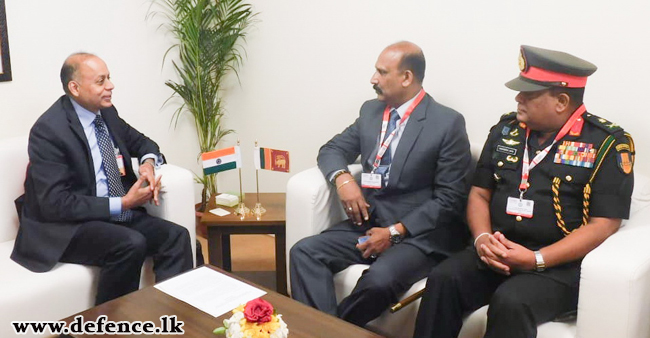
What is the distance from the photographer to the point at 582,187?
7.41ft

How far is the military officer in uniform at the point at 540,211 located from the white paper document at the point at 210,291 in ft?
2.26

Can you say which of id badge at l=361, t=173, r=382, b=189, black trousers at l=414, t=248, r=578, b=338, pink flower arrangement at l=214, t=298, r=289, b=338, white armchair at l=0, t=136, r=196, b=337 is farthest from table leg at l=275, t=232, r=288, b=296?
pink flower arrangement at l=214, t=298, r=289, b=338

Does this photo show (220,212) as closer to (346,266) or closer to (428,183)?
(346,266)

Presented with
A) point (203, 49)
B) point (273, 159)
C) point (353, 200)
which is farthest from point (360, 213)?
point (203, 49)

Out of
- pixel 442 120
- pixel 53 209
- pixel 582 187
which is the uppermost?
pixel 442 120

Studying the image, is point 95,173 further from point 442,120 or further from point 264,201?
point 442,120

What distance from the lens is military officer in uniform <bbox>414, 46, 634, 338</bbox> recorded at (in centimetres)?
214

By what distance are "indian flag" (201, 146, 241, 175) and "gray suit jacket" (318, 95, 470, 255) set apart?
1.80 feet

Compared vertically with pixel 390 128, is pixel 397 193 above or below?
below

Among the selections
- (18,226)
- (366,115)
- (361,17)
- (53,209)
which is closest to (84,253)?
(53,209)

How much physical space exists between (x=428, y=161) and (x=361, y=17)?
1.07 m

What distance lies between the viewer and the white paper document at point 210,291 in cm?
205

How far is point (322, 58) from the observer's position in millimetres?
3629

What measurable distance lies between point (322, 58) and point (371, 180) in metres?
1.12
